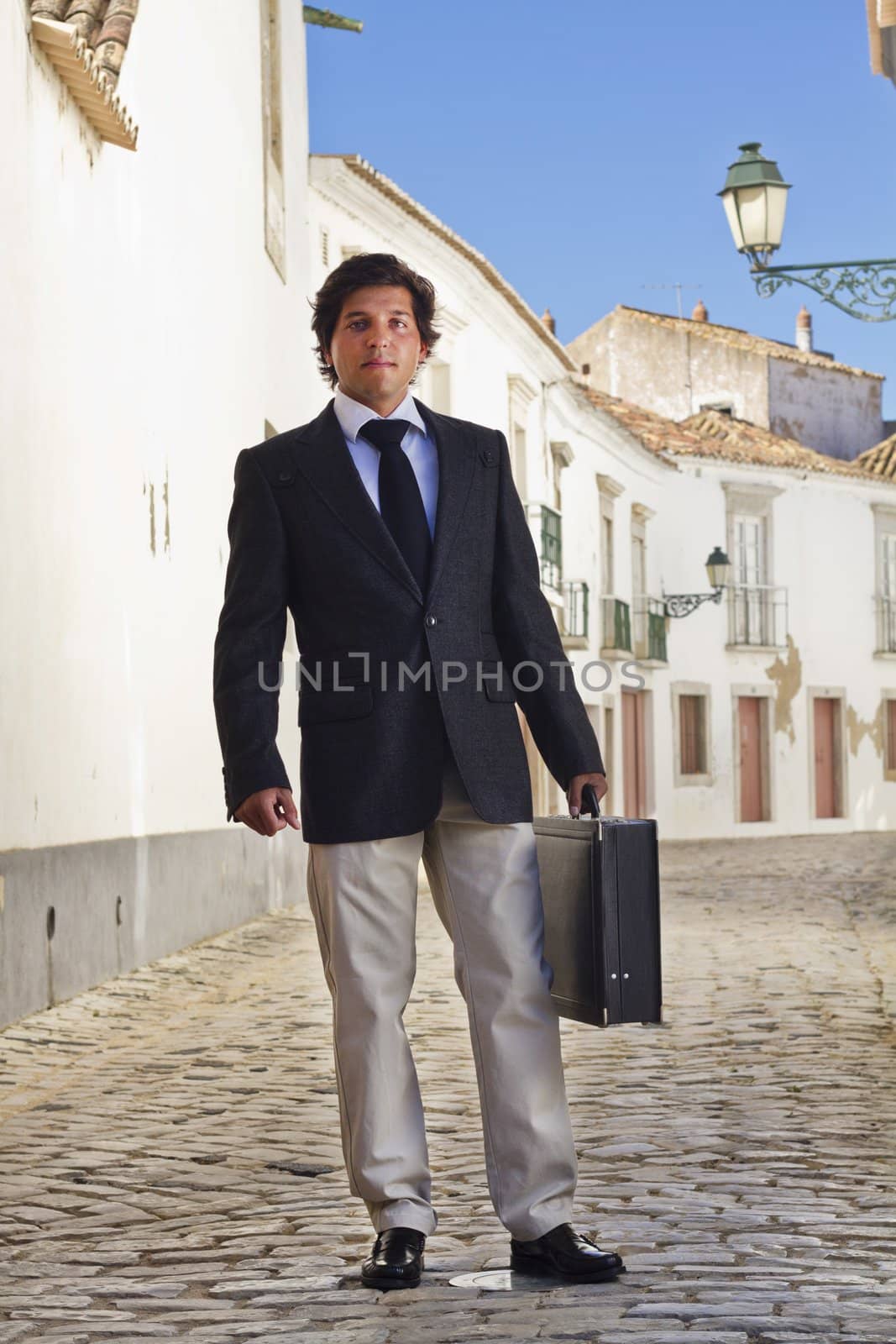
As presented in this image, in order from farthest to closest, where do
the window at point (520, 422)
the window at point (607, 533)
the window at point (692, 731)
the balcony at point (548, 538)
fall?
the window at point (692, 731), the window at point (607, 533), the balcony at point (548, 538), the window at point (520, 422)

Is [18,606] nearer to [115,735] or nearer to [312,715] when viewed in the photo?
[115,735]

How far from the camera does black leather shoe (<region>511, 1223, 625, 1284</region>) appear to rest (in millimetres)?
3256

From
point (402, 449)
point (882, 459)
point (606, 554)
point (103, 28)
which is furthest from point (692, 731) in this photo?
point (402, 449)

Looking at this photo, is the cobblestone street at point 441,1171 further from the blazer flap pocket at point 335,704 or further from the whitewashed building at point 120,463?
the blazer flap pocket at point 335,704

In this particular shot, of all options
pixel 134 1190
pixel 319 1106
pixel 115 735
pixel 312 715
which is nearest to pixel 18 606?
pixel 115 735

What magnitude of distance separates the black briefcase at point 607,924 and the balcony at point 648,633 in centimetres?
2609

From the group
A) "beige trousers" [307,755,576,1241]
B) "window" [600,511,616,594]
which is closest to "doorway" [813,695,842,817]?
"window" [600,511,616,594]

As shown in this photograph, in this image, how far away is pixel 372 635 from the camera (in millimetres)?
3375

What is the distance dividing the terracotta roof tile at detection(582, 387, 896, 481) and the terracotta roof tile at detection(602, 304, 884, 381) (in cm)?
165

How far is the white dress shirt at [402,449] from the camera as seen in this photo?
11.5 feet

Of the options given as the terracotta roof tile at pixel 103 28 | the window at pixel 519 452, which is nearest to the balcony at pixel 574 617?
the window at pixel 519 452

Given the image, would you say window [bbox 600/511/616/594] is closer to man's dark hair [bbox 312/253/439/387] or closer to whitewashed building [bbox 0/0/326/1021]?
whitewashed building [bbox 0/0/326/1021]

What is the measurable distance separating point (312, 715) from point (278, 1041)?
11.6 feet

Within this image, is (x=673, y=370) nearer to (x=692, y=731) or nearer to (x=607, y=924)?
(x=692, y=731)
